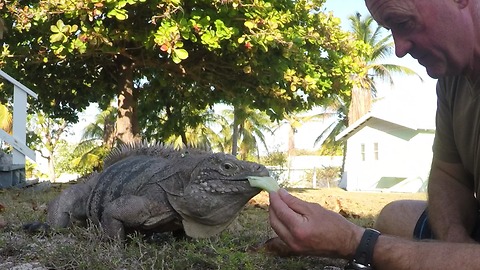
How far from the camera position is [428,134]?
25.9 meters

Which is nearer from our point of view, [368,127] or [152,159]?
[152,159]

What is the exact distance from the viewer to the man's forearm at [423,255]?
→ 70.5 inches

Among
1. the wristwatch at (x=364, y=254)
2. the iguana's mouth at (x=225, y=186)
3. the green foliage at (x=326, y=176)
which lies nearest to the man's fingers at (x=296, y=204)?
the wristwatch at (x=364, y=254)

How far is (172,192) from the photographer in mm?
3127

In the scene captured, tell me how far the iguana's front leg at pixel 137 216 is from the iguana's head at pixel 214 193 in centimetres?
9

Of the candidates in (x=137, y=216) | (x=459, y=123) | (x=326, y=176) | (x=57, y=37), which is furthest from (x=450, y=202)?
(x=326, y=176)

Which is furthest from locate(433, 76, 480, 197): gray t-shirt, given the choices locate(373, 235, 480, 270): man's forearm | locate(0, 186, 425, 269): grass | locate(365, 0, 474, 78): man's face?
locate(0, 186, 425, 269): grass

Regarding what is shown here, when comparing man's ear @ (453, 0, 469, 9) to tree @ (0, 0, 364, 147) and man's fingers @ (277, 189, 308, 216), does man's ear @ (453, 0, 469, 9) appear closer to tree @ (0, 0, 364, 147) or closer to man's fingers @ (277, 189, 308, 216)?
man's fingers @ (277, 189, 308, 216)

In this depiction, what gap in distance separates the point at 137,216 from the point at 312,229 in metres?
1.55

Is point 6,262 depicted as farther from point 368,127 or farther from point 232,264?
point 368,127

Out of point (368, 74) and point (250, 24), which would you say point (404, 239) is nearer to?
point (250, 24)

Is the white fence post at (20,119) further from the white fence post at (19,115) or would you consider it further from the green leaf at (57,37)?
the green leaf at (57,37)

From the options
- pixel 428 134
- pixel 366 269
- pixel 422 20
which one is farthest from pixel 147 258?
pixel 428 134

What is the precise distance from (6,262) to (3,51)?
27.3ft
